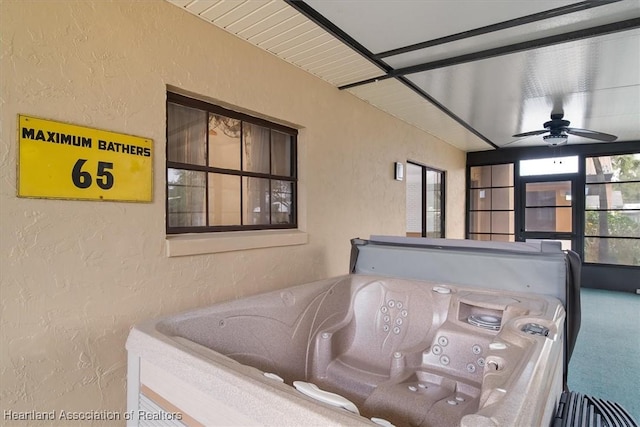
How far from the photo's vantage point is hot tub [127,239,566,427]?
0.93 meters

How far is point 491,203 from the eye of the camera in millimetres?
6270

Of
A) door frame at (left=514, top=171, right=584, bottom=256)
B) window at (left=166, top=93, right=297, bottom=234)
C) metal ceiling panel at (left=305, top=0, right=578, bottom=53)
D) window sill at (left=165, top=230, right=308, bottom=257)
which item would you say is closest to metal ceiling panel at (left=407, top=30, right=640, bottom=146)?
metal ceiling panel at (left=305, top=0, right=578, bottom=53)

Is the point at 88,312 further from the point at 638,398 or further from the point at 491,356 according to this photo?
the point at 638,398

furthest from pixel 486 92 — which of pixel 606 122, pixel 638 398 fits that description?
pixel 638 398

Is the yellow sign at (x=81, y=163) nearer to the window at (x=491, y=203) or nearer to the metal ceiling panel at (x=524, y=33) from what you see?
the metal ceiling panel at (x=524, y=33)

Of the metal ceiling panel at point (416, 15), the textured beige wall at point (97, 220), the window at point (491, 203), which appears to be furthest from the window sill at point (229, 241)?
the window at point (491, 203)

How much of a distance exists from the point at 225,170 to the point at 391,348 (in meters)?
1.51

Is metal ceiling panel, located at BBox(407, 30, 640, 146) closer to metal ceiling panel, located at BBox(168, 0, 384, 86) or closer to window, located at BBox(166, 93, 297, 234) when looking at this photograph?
metal ceiling panel, located at BBox(168, 0, 384, 86)

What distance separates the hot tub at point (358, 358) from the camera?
3.06 ft

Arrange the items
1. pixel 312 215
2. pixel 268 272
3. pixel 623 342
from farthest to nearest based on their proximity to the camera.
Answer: pixel 623 342, pixel 312 215, pixel 268 272

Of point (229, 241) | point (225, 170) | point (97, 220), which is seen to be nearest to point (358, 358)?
point (229, 241)

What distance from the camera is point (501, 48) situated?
7.39 ft

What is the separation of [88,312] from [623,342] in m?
4.02

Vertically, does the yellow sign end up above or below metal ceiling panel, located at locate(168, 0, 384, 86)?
below
